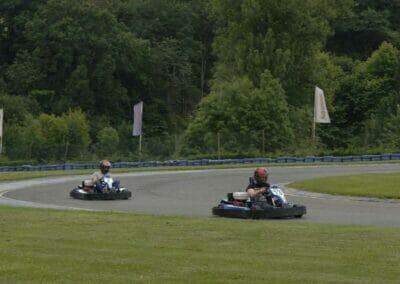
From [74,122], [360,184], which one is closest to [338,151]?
[74,122]

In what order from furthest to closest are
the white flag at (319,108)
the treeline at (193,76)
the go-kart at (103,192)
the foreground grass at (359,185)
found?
the treeline at (193,76), the white flag at (319,108), the foreground grass at (359,185), the go-kart at (103,192)

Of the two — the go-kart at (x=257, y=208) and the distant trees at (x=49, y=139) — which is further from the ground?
the distant trees at (x=49, y=139)

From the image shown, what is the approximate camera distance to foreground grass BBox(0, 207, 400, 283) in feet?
30.4

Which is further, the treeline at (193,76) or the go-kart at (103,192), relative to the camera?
the treeline at (193,76)

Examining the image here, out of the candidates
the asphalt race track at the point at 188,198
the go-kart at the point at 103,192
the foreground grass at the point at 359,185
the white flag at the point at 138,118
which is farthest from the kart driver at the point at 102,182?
the white flag at the point at 138,118

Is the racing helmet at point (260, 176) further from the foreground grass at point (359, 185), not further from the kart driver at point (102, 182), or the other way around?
the kart driver at point (102, 182)

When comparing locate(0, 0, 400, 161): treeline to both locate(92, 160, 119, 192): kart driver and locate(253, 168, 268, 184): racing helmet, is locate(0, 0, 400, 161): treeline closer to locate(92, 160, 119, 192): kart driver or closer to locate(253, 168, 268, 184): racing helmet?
locate(92, 160, 119, 192): kart driver

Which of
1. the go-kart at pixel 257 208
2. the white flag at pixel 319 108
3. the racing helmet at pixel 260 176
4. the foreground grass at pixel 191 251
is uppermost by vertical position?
the white flag at pixel 319 108

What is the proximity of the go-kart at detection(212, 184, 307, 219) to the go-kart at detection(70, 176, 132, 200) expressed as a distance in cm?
578

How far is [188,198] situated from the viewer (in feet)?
77.3

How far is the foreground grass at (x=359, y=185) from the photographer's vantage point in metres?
23.7

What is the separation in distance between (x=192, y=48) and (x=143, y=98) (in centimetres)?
696

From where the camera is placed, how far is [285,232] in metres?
13.6

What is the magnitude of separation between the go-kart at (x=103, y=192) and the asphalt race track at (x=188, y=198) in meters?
0.28
